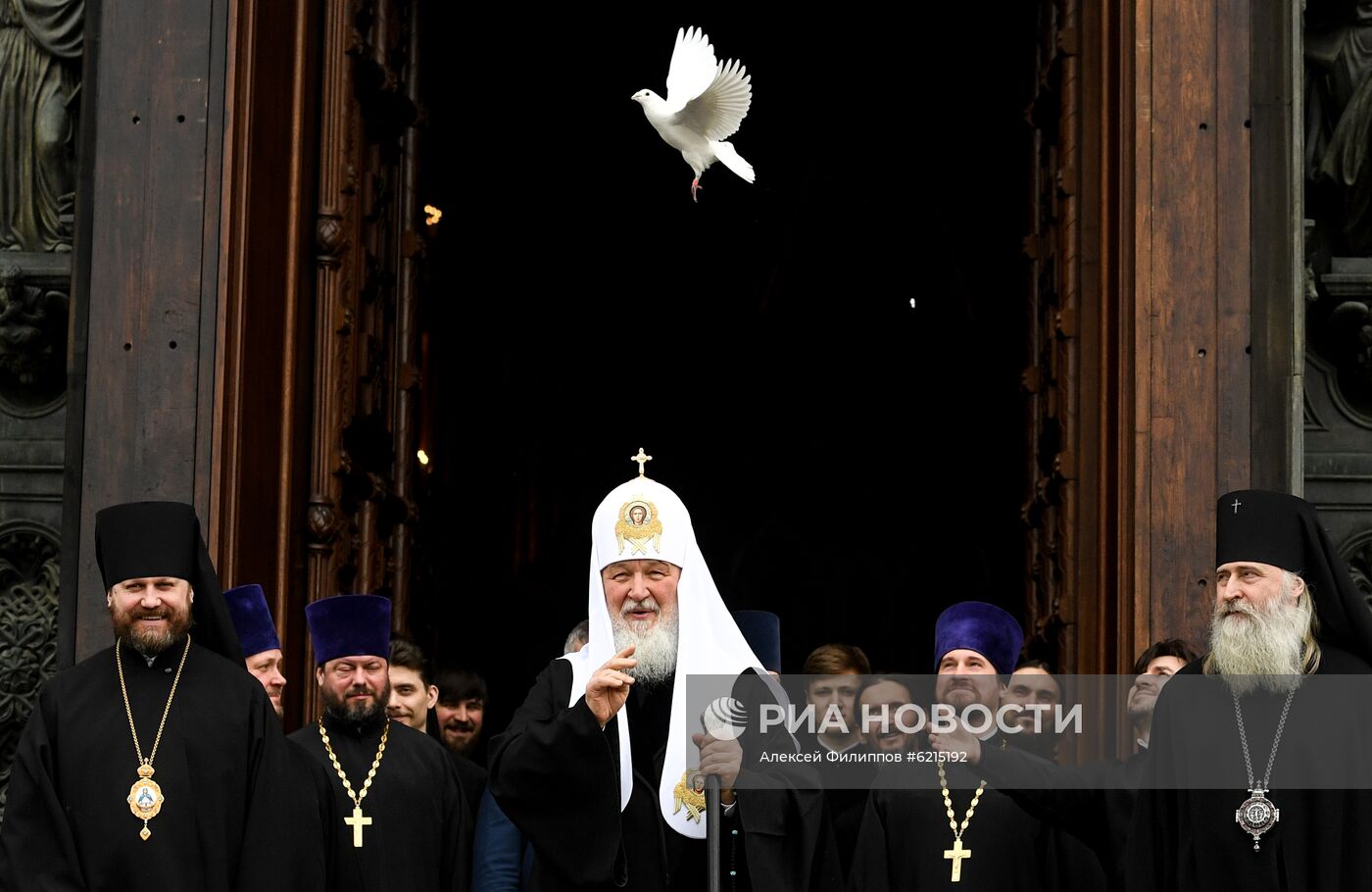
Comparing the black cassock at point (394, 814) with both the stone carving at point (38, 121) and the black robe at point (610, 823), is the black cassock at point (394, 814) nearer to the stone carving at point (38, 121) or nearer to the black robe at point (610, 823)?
the black robe at point (610, 823)

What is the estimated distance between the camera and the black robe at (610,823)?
667 cm

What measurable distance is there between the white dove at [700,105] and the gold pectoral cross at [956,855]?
96.4 inches

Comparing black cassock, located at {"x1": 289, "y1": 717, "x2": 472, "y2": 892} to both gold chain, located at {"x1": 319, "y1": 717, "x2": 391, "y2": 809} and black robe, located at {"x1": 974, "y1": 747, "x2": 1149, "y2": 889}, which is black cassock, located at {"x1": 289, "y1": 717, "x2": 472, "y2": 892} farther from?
black robe, located at {"x1": 974, "y1": 747, "x2": 1149, "y2": 889}

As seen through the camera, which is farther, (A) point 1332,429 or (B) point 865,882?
(A) point 1332,429

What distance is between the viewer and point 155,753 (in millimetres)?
6871

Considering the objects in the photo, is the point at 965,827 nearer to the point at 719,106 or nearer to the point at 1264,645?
the point at 1264,645

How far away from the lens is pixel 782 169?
52.4 ft

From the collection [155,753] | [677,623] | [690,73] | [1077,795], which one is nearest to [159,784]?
[155,753]

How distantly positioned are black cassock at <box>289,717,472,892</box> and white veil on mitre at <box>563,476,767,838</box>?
2.49 ft

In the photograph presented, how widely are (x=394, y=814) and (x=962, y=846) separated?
1.81 m

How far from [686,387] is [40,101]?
792 centimetres

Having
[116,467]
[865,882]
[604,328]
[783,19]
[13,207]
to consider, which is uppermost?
[783,19]

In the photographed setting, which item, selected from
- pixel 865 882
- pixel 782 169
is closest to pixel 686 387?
pixel 782 169

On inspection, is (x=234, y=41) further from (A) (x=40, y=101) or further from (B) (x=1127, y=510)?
(B) (x=1127, y=510)
